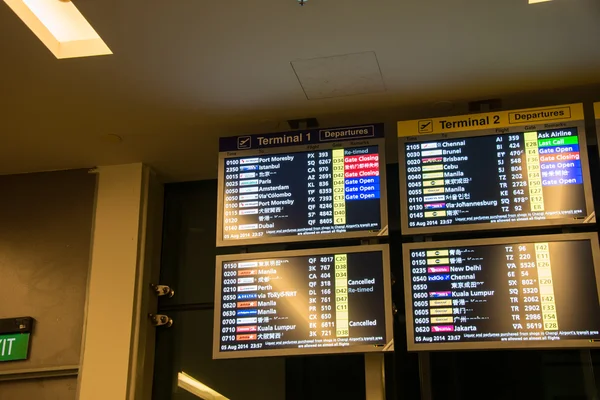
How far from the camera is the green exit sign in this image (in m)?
3.86

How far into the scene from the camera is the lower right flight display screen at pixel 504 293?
9.87 ft

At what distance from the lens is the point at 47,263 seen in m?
4.04

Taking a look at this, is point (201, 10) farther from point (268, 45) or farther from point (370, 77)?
point (370, 77)

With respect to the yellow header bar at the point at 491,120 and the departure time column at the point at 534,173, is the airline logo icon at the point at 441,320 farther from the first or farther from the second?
the yellow header bar at the point at 491,120

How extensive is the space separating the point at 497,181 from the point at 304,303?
3.57 feet

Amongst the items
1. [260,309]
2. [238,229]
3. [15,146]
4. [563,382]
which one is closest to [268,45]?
[238,229]

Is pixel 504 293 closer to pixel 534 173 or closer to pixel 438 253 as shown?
pixel 438 253

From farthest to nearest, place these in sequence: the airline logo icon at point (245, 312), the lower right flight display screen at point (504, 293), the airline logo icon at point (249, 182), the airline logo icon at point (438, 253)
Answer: the airline logo icon at point (249, 182) → the airline logo icon at point (245, 312) → the airline logo icon at point (438, 253) → the lower right flight display screen at point (504, 293)

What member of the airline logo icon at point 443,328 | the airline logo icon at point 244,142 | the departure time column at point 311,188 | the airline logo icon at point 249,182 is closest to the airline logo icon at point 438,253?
the airline logo icon at point 443,328

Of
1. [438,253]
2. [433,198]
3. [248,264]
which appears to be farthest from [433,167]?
[248,264]

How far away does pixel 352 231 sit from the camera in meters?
3.36

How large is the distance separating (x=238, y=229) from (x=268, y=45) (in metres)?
0.94

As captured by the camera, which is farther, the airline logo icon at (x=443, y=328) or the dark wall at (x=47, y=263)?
the dark wall at (x=47, y=263)

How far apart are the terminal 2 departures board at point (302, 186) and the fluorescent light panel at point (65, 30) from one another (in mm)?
855
